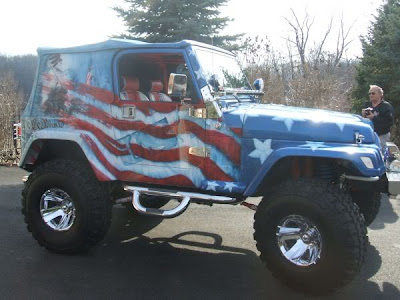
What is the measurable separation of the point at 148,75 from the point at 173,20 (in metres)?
6.13

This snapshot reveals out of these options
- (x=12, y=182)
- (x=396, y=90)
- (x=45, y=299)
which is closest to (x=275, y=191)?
(x=45, y=299)

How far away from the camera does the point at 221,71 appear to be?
4785mm

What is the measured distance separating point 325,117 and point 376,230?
7.64 ft

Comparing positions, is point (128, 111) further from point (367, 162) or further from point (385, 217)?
point (385, 217)

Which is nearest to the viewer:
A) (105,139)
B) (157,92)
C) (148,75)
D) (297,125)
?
(297,125)

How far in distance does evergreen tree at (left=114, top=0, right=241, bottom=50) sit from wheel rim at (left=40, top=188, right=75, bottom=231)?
265 inches

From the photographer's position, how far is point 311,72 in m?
12.0

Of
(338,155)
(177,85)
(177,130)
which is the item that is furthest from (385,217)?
(177,85)

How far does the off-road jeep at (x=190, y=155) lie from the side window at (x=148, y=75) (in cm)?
1

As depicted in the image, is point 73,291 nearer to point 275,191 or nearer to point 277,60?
point 275,191

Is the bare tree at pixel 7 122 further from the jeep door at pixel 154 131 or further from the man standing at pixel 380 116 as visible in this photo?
the man standing at pixel 380 116

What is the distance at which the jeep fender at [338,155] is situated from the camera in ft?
11.6

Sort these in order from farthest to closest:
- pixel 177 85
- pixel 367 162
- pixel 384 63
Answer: pixel 384 63 < pixel 177 85 < pixel 367 162

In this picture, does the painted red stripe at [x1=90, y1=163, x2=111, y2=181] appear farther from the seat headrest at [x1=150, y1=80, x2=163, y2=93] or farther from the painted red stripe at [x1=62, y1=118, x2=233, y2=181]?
the seat headrest at [x1=150, y1=80, x2=163, y2=93]
